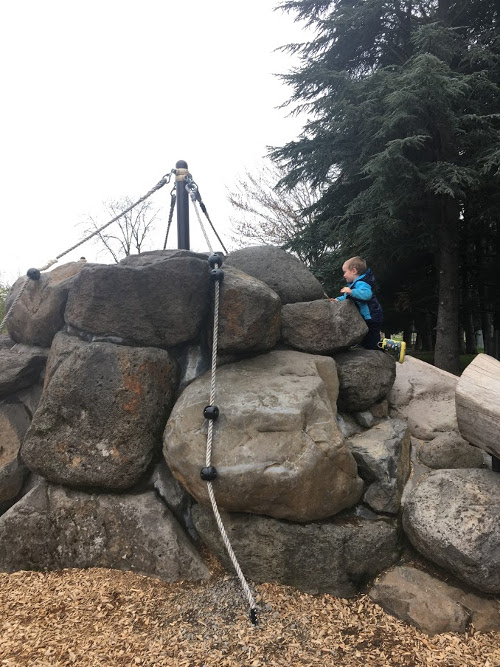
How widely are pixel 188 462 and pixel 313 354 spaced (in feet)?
5.11

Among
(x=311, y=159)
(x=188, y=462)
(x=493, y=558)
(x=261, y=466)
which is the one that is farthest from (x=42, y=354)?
(x=311, y=159)

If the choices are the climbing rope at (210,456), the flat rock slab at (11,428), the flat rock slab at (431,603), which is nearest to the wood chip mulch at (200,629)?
the flat rock slab at (431,603)

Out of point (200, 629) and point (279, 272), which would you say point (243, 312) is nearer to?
point (279, 272)

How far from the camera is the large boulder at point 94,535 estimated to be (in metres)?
3.44

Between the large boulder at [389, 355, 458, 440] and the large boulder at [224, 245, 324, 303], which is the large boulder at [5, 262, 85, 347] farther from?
the large boulder at [389, 355, 458, 440]

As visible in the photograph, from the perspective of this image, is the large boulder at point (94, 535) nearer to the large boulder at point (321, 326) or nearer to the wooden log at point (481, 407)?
the large boulder at point (321, 326)

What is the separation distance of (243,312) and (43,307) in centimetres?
198

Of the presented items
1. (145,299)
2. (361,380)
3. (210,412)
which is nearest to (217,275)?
(145,299)

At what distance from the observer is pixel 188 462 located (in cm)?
331

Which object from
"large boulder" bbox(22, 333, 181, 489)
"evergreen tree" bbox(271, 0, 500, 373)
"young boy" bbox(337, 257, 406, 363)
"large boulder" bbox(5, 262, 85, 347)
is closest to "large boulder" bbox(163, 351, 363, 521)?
"large boulder" bbox(22, 333, 181, 489)

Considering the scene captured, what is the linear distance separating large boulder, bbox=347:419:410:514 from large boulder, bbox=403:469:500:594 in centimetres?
14

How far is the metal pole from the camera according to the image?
455 cm

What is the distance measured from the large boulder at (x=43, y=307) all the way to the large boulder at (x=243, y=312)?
4.67 feet

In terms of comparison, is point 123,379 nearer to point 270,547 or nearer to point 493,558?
point 270,547
